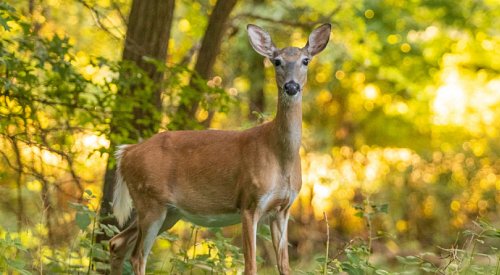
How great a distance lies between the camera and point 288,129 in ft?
20.2

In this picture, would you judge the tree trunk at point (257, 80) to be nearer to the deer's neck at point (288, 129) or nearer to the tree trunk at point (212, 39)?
the tree trunk at point (212, 39)

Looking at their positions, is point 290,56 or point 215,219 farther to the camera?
point 215,219

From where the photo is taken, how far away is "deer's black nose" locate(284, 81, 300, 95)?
5.92 m

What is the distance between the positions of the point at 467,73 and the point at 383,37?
4.74 metres

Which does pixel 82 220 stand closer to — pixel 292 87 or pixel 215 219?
pixel 215 219

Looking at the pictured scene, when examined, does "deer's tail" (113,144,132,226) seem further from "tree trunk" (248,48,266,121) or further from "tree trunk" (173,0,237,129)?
"tree trunk" (248,48,266,121)

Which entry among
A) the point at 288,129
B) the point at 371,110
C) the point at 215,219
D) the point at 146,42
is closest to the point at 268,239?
the point at 215,219

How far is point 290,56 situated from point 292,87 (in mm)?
302

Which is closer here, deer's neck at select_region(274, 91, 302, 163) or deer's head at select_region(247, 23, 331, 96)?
deer's head at select_region(247, 23, 331, 96)

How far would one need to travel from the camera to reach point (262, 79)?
16.5m

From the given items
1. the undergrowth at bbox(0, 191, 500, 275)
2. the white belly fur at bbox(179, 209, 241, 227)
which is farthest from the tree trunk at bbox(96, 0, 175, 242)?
the white belly fur at bbox(179, 209, 241, 227)

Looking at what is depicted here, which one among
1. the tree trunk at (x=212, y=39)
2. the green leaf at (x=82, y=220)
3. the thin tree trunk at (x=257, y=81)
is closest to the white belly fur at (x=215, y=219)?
the green leaf at (x=82, y=220)

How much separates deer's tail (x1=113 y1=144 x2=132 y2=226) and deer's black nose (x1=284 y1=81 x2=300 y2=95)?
179 centimetres

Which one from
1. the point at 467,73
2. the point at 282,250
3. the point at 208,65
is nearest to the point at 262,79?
the point at 467,73
